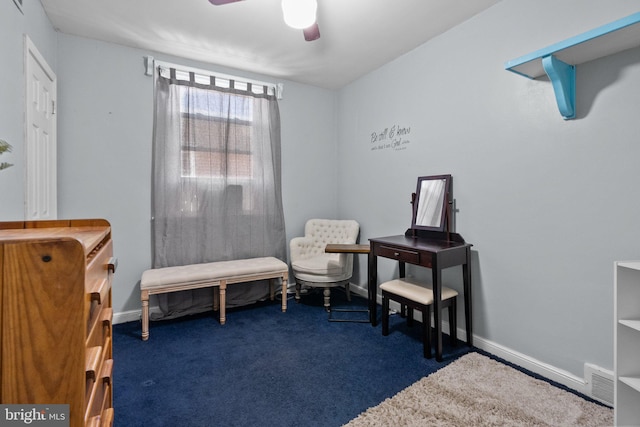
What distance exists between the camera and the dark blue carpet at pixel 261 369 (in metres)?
1.78

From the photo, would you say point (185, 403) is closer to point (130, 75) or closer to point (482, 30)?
point (130, 75)

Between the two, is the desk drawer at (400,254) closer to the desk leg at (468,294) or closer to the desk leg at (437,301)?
the desk leg at (437,301)

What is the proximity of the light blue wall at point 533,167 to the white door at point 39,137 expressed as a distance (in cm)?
291

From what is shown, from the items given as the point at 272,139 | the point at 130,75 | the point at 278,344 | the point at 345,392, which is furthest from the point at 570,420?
the point at 130,75

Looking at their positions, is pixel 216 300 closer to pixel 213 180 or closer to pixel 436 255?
pixel 213 180

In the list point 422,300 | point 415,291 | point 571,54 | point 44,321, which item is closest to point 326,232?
point 415,291

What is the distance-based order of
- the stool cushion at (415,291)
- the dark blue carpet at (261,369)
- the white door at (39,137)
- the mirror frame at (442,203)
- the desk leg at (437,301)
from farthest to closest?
the mirror frame at (442,203) → the stool cushion at (415,291) → the desk leg at (437,301) → the white door at (39,137) → the dark blue carpet at (261,369)

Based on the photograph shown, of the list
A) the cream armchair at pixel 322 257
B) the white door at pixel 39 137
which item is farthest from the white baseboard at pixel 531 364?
the white door at pixel 39 137

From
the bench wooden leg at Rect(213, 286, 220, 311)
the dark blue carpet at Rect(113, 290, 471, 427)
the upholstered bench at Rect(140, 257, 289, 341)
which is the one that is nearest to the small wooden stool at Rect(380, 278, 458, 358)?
the dark blue carpet at Rect(113, 290, 471, 427)

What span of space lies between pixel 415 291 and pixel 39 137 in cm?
301

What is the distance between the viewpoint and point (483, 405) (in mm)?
1774

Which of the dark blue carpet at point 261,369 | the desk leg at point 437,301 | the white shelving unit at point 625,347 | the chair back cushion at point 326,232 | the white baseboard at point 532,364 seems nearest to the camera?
the white shelving unit at point 625,347

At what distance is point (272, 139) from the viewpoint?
3.63 meters

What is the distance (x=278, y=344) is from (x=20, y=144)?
221 centimetres
